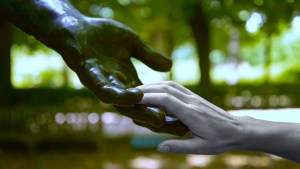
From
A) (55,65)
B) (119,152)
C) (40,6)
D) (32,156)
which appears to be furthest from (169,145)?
(55,65)

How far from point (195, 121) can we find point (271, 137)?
0.33m

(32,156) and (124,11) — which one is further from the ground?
(124,11)

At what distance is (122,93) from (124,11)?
822 cm

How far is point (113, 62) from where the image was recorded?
192cm

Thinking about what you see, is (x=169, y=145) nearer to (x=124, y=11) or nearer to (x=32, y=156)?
(x=32, y=156)

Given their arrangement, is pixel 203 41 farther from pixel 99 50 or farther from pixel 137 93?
pixel 137 93

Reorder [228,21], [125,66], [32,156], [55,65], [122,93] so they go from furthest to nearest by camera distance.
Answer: [55,65]
[228,21]
[32,156]
[125,66]
[122,93]

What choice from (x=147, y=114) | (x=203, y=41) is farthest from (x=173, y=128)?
(x=203, y=41)

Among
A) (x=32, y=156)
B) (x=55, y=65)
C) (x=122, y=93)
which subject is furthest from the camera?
(x=55, y=65)

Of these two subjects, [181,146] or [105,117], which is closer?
[181,146]

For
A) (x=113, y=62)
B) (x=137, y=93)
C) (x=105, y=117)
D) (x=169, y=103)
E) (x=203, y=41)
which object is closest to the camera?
(x=137, y=93)

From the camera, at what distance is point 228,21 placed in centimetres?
1038

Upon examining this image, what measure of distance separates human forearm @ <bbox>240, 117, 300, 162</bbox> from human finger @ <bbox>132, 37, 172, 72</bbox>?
15.1 inches

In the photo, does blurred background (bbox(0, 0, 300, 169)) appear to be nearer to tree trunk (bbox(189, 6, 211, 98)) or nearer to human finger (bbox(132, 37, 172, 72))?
Result: tree trunk (bbox(189, 6, 211, 98))
